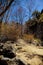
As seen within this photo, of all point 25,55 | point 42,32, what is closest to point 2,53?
point 25,55

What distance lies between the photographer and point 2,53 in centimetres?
925

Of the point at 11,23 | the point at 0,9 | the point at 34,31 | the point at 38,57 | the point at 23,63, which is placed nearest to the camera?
the point at 0,9

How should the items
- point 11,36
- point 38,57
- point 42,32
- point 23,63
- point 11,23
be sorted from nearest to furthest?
point 23,63, point 38,57, point 11,36, point 11,23, point 42,32

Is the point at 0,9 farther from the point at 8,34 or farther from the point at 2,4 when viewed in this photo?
the point at 8,34

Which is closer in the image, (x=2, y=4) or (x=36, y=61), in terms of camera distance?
(x=2, y=4)

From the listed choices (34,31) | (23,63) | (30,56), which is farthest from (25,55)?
(34,31)

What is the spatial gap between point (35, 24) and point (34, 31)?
1.16 meters

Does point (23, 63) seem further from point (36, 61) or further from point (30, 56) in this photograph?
point (30, 56)

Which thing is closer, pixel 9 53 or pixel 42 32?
pixel 9 53

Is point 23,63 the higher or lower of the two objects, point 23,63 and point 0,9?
the lower

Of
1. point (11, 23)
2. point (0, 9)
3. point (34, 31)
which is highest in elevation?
point (0, 9)

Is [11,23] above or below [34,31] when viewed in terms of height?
above

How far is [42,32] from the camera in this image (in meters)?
25.5

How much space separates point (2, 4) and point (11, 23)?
45.6 feet
